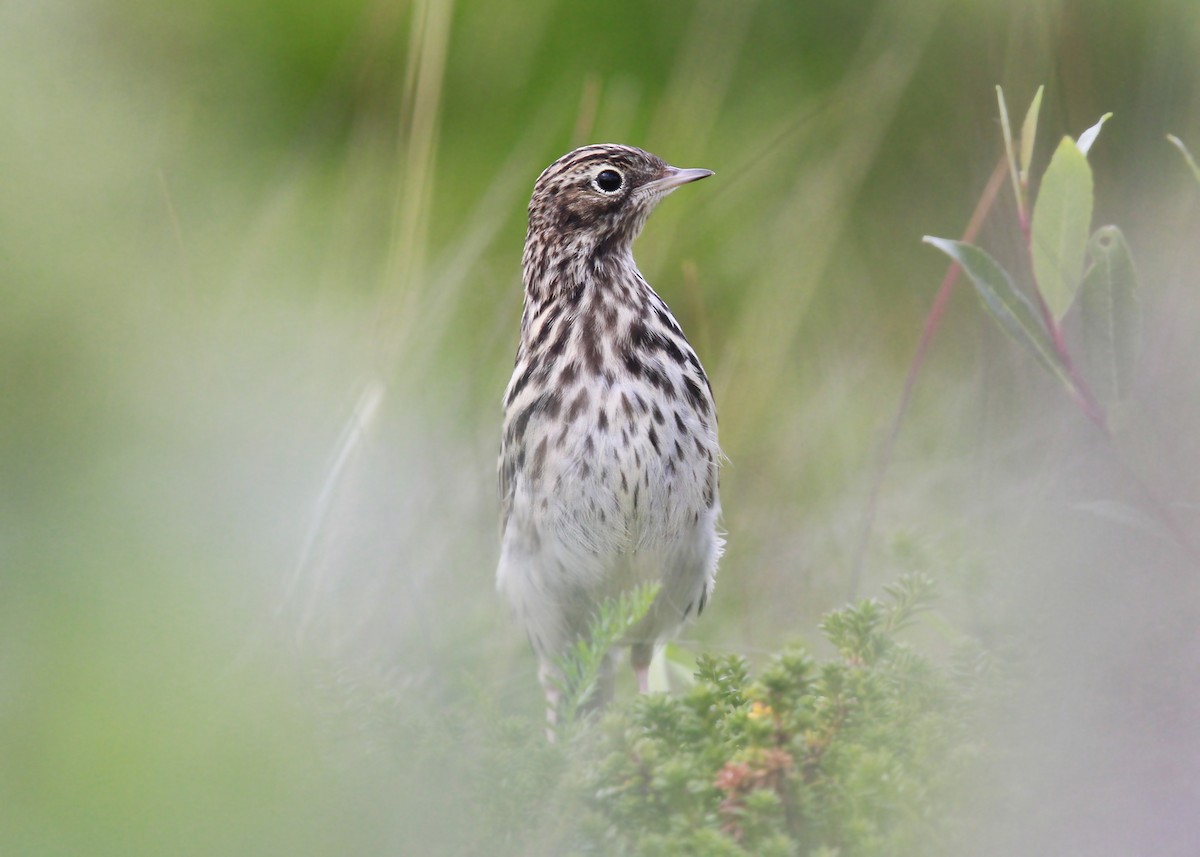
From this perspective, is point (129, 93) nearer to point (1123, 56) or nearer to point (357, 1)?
point (357, 1)

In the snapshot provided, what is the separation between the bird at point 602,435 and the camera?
8.97 ft

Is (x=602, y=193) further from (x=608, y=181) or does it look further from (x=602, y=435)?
(x=602, y=435)

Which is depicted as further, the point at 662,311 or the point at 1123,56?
the point at 1123,56

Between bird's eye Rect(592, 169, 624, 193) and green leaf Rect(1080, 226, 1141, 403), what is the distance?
1.49m

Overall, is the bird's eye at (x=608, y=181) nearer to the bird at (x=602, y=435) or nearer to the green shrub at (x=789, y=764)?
the bird at (x=602, y=435)

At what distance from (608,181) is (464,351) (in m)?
0.77

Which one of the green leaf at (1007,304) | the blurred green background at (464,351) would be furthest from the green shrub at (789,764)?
the green leaf at (1007,304)

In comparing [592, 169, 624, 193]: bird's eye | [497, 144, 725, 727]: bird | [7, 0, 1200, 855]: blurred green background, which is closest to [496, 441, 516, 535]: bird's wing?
[497, 144, 725, 727]: bird

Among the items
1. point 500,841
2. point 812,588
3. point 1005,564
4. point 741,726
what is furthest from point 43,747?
point 812,588

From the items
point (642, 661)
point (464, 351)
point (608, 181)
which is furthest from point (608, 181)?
point (642, 661)

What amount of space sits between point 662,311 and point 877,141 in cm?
123

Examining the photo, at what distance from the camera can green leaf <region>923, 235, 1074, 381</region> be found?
166cm

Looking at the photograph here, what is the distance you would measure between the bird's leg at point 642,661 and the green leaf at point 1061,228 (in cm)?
152

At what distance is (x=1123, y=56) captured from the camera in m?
3.49
